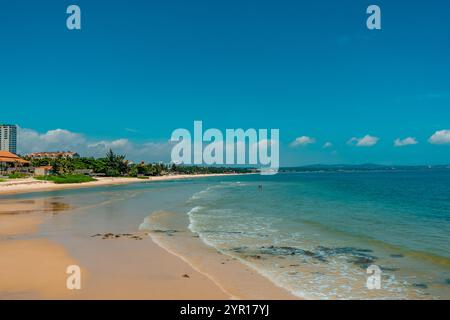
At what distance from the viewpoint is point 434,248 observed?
57.0 ft

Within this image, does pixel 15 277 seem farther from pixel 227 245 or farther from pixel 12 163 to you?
pixel 12 163

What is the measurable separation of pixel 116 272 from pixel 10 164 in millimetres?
106536

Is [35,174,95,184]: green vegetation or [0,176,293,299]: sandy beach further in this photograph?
[35,174,95,184]: green vegetation

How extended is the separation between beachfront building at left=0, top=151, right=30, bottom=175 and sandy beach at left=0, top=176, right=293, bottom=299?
8896 centimetres

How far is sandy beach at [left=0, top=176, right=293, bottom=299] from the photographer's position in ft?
33.8

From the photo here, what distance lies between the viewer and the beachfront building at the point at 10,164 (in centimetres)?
9646

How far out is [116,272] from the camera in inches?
487

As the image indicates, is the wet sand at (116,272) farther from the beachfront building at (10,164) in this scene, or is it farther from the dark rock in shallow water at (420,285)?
the beachfront building at (10,164)

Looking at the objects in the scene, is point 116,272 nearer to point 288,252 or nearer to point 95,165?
point 288,252

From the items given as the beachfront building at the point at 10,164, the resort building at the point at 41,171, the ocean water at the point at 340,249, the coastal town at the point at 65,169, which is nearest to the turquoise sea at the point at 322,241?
the ocean water at the point at 340,249

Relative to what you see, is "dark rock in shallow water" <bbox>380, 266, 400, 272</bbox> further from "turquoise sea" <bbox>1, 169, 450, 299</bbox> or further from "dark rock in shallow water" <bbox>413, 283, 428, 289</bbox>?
"dark rock in shallow water" <bbox>413, 283, 428, 289</bbox>

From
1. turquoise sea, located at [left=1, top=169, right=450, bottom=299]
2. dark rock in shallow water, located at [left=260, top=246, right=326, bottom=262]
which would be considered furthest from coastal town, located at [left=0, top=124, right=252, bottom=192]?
dark rock in shallow water, located at [left=260, top=246, right=326, bottom=262]

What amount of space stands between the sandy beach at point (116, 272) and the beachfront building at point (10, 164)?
88956mm

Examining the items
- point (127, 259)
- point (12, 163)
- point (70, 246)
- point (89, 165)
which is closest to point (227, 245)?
point (127, 259)
